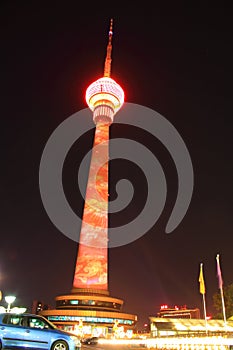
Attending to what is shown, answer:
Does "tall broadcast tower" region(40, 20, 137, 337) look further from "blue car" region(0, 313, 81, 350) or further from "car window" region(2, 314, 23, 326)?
"car window" region(2, 314, 23, 326)

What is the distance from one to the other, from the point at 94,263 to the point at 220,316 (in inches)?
1938

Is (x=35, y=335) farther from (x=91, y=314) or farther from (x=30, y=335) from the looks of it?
(x=91, y=314)

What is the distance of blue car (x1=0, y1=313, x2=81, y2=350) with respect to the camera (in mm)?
12750

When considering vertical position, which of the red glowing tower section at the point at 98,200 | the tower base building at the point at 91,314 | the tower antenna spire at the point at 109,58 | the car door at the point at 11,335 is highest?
the tower antenna spire at the point at 109,58

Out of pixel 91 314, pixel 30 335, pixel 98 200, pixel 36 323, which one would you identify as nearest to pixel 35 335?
pixel 30 335

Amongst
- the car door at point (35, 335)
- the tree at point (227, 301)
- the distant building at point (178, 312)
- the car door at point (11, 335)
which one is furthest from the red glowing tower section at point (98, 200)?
the car door at point (11, 335)

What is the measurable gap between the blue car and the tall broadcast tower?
6279cm

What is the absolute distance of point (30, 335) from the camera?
42.3ft

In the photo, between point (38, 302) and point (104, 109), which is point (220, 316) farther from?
point (38, 302)

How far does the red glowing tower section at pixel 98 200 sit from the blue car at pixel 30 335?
304 ft

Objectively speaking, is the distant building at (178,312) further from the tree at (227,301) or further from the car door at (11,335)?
the car door at (11,335)

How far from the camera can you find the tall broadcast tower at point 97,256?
89938 mm

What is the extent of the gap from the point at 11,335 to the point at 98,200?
105 m

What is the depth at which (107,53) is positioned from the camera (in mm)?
145625
